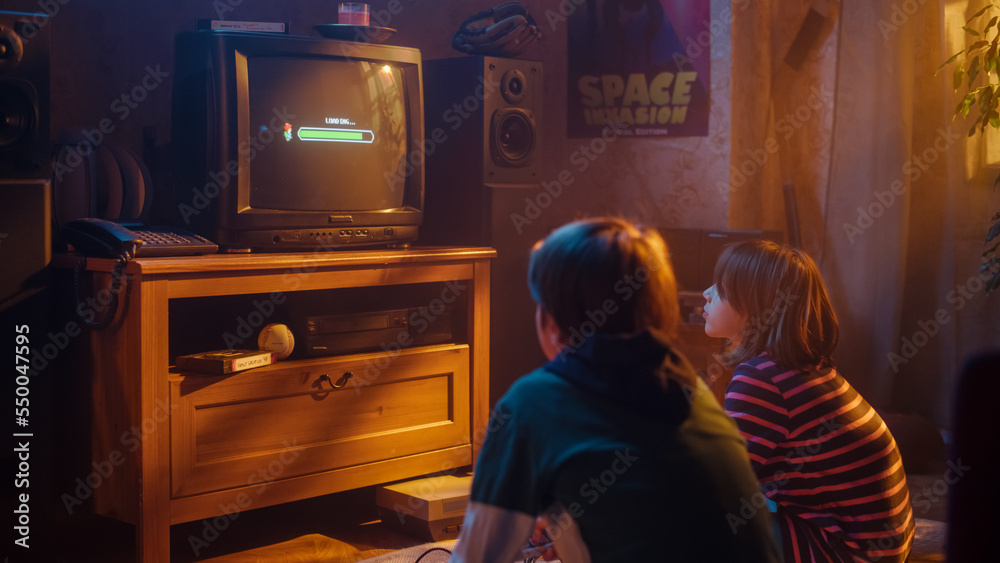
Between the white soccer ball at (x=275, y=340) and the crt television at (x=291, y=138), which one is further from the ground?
the crt television at (x=291, y=138)

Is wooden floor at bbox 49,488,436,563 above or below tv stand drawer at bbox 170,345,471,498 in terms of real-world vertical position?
below

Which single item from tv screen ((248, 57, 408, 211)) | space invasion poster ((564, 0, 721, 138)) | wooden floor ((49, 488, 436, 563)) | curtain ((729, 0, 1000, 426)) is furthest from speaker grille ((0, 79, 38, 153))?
curtain ((729, 0, 1000, 426))

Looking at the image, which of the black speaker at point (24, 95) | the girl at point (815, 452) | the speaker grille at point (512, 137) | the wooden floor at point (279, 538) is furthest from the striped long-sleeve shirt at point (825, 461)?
the black speaker at point (24, 95)

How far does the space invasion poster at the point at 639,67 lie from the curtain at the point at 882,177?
5.5 inches

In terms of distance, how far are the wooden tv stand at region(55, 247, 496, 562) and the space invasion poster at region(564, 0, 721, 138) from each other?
43.0 inches

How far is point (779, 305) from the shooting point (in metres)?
1.65

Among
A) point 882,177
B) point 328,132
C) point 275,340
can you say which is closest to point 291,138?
point 328,132

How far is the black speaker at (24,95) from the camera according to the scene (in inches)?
78.1

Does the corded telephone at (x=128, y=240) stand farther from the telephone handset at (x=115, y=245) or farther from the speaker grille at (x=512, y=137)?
the speaker grille at (x=512, y=137)

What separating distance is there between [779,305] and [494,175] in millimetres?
1345

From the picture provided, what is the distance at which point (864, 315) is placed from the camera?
3330mm

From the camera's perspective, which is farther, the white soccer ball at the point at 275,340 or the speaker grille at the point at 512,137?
the speaker grille at the point at 512,137

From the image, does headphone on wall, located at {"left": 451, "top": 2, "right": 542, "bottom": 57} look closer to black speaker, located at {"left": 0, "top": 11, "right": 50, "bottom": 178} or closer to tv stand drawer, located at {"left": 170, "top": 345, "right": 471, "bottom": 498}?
tv stand drawer, located at {"left": 170, "top": 345, "right": 471, "bottom": 498}

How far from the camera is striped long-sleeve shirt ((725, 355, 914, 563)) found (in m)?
1.51
